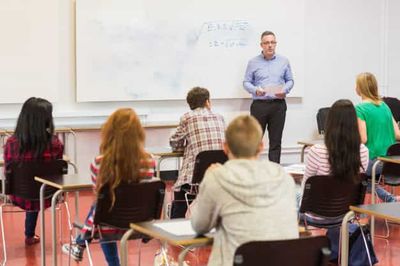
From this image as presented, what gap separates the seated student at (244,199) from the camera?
8.89ft

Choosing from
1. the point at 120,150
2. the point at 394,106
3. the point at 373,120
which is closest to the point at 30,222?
the point at 120,150

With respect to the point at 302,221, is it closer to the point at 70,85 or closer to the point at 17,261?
the point at 17,261

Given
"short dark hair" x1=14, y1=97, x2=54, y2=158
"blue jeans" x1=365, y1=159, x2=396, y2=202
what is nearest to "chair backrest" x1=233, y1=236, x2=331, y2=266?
"short dark hair" x1=14, y1=97, x2=54, y2=158

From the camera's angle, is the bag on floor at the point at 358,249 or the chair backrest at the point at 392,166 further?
the chair backrest at the point at 392,166

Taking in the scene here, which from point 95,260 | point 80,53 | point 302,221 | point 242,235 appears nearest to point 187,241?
point 242,235

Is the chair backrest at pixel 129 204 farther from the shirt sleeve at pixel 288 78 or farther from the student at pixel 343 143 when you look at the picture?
the shirt sleeve at pixel 288 78

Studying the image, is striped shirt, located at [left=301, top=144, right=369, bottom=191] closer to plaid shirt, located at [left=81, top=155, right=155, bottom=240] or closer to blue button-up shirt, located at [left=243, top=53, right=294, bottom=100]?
plaid shirt, located at [left=81, top=155, right=155, bottom=240]

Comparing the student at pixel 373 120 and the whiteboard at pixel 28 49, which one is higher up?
the whiteboard at pixel 28 49

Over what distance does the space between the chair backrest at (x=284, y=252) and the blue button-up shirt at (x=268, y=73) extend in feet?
18.3

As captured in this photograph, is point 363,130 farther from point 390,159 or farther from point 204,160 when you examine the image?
point 204,160

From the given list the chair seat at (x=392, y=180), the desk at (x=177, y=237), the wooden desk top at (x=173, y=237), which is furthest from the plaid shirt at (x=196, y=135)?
the wooden desk top at (x=173, y=237)

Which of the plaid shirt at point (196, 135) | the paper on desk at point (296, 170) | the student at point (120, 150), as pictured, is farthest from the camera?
the plaid shirt at point (196, 135)

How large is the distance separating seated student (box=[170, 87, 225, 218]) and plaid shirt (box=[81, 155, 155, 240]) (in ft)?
5.17

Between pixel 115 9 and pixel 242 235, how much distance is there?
573 centimetres
